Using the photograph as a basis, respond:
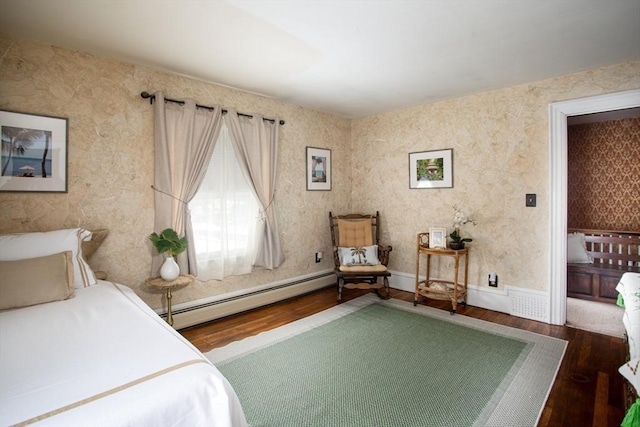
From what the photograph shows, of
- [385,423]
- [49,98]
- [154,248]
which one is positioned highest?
[49,98]

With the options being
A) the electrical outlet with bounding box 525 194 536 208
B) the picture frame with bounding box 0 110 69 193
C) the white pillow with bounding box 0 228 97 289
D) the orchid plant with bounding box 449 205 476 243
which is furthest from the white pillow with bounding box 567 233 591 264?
the picture frame with bounding box 0 110 69 193

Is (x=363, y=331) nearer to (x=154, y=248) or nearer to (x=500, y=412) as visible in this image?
(x=500, y=412)

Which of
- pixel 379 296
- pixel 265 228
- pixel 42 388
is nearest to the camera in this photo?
pixel 42 388

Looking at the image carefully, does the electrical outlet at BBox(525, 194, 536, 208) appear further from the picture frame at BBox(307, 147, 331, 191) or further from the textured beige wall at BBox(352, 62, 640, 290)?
the picture frame at BBox(307, 147, 331, 191)

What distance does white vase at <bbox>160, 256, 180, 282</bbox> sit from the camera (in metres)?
2.88

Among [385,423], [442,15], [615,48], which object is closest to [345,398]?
[385,423]

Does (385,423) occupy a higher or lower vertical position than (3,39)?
lower

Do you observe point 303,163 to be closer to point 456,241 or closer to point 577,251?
point 456,241

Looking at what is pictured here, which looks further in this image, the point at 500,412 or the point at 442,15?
the point at 442,15

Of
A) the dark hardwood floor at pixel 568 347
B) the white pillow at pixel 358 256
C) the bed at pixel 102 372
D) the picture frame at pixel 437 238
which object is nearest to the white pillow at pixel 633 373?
the dark hardwood floor at pixel 568 347

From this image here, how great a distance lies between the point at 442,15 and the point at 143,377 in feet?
8.37

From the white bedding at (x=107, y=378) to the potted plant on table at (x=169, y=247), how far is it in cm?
119

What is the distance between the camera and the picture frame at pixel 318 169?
14.6ft

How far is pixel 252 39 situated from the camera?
245 cm
